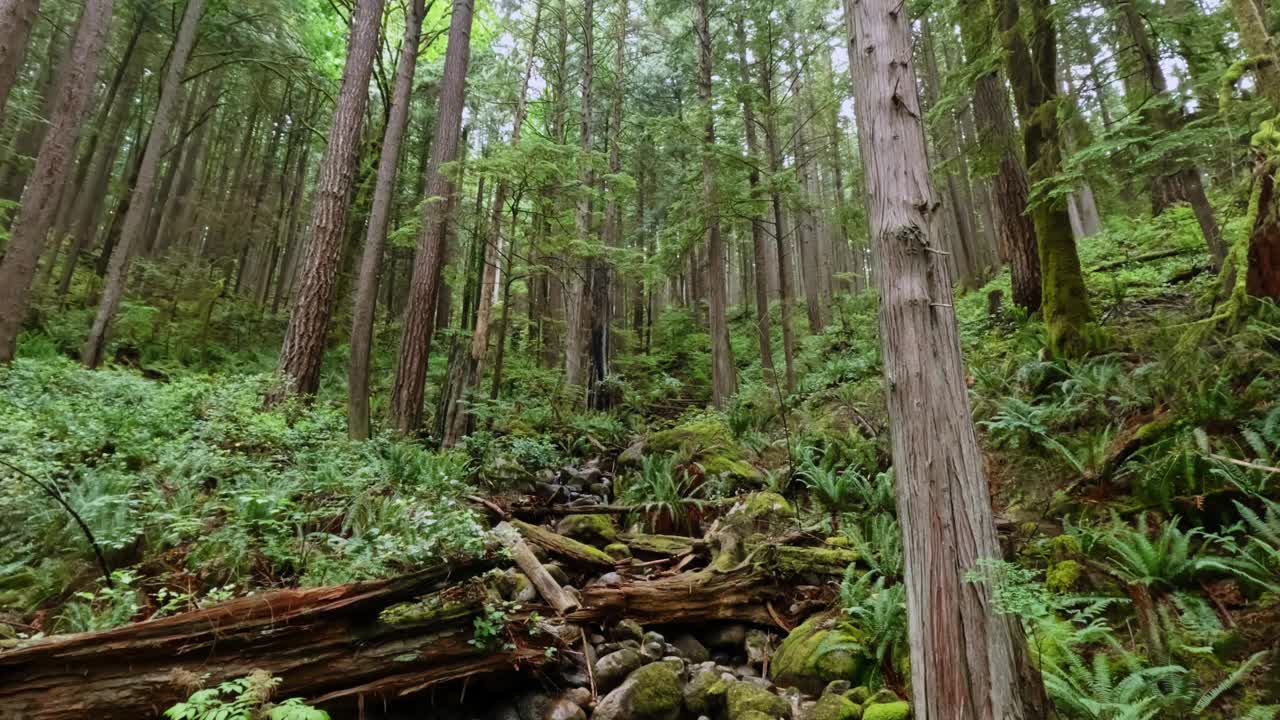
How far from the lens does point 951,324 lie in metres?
A: 3.12

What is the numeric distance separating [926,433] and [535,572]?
10.9ft

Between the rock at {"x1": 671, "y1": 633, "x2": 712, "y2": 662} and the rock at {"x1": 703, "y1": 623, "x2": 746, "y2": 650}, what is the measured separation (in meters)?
0.10

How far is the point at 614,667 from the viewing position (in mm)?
4023

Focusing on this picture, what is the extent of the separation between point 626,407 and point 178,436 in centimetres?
952

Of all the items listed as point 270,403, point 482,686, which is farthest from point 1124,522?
point 270,403

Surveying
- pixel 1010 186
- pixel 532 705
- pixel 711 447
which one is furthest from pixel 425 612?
pixel 1010 186

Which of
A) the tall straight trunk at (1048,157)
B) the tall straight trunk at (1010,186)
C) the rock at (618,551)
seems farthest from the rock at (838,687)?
the tall straight trunk at (1010,186)

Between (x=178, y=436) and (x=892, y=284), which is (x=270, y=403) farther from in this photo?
(x=892, y=284)

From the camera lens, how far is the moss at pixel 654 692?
12.2 ft

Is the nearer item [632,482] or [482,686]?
[482,686]

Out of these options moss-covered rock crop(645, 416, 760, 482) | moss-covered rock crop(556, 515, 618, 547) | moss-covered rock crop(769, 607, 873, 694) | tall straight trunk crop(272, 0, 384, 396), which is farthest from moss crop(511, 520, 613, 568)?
tall straight trunk crop(272, 0, 384, 396)

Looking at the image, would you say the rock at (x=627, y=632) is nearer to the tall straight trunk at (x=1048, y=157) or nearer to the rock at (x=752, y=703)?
the rock at (x=752, y=703)

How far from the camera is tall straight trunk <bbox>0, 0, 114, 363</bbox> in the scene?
794cm

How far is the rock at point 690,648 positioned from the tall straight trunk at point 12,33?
973cm
